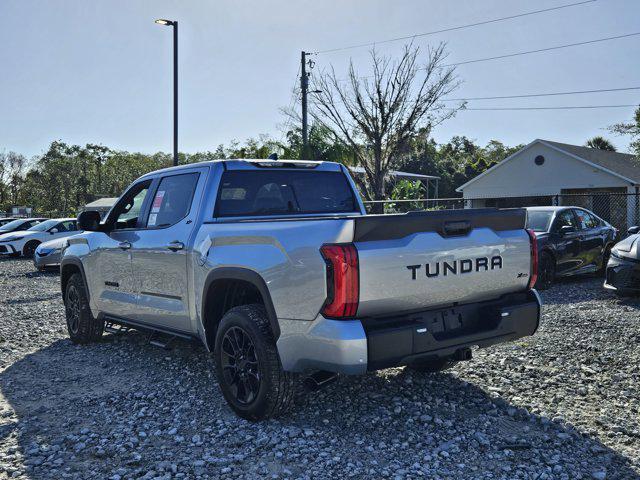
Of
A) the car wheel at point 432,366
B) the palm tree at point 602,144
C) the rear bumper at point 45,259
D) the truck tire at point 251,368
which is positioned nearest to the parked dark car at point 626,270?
the car wheel at point 432,366

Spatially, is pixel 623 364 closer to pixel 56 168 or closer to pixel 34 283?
pixel 34 283

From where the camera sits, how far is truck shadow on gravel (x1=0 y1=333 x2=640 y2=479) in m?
3.63

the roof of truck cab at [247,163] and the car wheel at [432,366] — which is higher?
the roof of truck cab at [247,163]

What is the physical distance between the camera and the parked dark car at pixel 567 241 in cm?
1083

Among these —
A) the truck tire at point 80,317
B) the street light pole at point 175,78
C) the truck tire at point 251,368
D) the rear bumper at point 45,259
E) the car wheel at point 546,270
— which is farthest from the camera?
the street light pole at point 175,78

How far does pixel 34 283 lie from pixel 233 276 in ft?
38.9

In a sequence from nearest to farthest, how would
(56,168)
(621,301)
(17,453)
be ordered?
1. (17,453)
2. (621,301)
3. (56,168)

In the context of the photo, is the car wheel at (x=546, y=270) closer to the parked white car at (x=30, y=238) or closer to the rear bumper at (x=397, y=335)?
the rear bumper at (x=397, y=335)

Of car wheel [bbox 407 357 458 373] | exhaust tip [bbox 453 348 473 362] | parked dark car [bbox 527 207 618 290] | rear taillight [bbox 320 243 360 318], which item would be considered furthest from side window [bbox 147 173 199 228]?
parked dark car [bbox 527 207 618 290]

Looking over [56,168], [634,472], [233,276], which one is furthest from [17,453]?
[56,168]

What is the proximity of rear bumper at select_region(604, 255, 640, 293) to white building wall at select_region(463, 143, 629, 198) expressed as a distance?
1872 centimetres

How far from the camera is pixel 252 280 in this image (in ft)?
13.4

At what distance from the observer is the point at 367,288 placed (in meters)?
3.57

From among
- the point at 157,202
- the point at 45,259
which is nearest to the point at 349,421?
the point at 157,202
